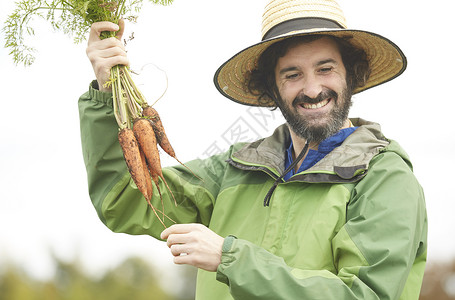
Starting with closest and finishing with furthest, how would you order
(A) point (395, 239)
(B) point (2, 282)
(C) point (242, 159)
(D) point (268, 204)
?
(A) point (395, 239) < (D) point (268, 204) < (C) point (242, 159) < (B) point (2, 282)

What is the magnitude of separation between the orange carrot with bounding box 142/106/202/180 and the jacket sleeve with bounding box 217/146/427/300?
0.65m

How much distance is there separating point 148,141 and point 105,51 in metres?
0.42

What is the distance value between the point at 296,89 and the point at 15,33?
4.35ft

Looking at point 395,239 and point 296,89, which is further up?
point 296,89

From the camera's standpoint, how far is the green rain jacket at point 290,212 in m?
1.86

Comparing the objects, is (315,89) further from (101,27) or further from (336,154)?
(101,27)

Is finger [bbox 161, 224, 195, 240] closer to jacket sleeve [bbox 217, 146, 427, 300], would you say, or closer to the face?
jacket sleeve [bbox 217, 146, 427, 300]

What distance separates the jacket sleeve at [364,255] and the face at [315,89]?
0.38 meters

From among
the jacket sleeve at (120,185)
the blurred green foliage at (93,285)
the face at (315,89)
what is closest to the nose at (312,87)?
the face at (315,89)

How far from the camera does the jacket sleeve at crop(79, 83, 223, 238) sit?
241cm

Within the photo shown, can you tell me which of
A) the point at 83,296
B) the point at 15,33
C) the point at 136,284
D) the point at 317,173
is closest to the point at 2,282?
the point at 83,296

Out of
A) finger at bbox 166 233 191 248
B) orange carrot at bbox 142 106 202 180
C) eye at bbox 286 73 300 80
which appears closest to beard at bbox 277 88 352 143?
eye at bbox 286 73 300 80

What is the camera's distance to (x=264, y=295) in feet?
5.94

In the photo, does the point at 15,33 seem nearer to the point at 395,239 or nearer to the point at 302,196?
the point at 302,196
